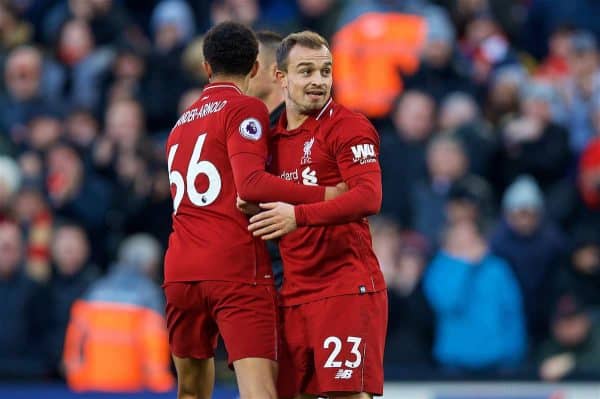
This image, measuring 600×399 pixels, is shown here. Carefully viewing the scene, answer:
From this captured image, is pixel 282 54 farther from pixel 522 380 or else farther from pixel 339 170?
pixel 522 380

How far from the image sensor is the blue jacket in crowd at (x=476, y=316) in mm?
10953

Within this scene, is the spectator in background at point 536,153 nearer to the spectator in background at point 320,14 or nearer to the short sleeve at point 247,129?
the spectator in background at point 320,14

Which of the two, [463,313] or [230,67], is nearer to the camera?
[230,67]

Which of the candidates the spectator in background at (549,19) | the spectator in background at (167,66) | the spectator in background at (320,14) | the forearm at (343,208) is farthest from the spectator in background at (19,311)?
the spectator in background at (549,19)

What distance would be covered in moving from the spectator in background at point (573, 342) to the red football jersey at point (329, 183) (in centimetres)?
370

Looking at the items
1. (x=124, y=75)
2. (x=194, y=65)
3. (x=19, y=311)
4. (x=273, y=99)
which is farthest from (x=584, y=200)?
(x=273, y=99)

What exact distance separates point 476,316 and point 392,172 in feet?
5.96

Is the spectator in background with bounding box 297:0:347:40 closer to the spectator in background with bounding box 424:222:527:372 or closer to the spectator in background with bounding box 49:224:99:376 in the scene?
the spectator in background with bounding box 49:224:99:376

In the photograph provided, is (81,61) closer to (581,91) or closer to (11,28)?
(11,28)

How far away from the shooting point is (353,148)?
7027 millimetres

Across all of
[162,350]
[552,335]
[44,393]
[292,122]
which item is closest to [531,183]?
[552,335]

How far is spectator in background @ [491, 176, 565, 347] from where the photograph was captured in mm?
11461

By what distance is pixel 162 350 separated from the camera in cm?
1131

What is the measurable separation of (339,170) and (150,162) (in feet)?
18.8
